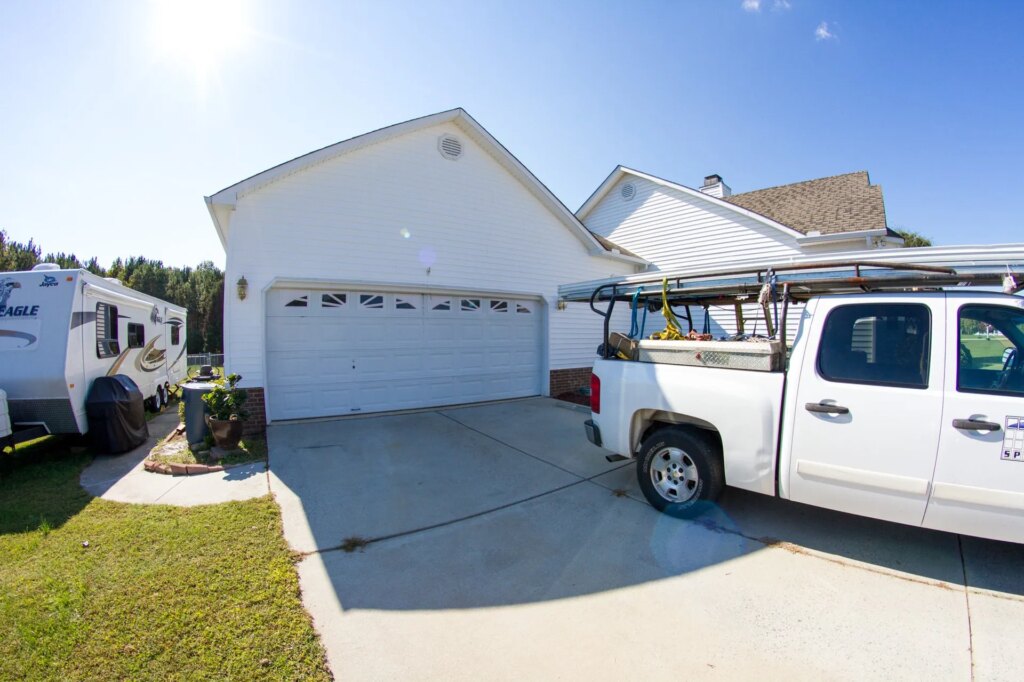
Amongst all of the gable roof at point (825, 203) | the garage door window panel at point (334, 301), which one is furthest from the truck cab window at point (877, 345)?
the gable roof at point (825, 203)

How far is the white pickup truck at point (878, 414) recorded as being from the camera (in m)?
2.80

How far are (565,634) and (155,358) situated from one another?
11874 millimetres

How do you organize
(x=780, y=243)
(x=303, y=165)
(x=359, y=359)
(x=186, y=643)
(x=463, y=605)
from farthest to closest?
(x=780, y=243) < (x=359, y=359) < (x=303, y=165) < (x=463, y=605) < (x=186, y=643)

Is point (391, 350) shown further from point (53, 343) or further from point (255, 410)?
point (53, 343)

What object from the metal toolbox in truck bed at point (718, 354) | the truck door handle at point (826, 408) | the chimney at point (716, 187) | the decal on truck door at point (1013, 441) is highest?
the chimney at point (716, 187)

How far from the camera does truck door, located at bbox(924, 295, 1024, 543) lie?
272 centimetres

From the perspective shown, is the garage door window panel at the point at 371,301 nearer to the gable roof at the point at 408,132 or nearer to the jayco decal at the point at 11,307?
the gable roof at the point at 408,132

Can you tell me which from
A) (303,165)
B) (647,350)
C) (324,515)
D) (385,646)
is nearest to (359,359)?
(303,165)

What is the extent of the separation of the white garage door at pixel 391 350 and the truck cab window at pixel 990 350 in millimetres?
7708

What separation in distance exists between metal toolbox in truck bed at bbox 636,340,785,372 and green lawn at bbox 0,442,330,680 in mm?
3452

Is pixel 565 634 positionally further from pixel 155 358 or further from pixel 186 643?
pixel 155 358

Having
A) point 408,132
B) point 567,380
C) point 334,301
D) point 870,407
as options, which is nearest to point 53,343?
point 334,301

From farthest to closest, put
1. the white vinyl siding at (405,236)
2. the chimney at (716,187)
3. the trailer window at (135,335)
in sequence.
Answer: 1. the chimney at (716,187)
2. the trailer window at (135,335)
3. the white vinyl siding at (405,236)

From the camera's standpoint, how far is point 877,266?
11.2ft
